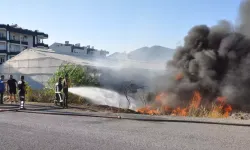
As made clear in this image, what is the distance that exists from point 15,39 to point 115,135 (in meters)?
58.6

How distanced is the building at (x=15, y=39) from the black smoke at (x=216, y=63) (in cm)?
4534

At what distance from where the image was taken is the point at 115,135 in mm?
7707

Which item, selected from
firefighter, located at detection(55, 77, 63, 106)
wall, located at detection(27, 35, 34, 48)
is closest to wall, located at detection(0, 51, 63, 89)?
firefighter, located at detection(55, 77, 63, 106)

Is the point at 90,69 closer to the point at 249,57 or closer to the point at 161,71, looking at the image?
the point at 161,71

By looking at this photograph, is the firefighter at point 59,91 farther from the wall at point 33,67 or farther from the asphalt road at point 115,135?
the wall at point 33,67

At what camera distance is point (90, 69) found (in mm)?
20578

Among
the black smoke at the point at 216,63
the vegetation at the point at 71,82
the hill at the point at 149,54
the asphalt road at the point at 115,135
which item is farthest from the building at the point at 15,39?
the asphalt road at the point at 115,135

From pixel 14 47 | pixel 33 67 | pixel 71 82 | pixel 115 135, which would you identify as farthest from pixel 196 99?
pixel 14 47

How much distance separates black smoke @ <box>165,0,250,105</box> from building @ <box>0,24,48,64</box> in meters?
45.3

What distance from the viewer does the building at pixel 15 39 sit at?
58.3 m

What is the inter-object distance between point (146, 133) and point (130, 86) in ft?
46.6

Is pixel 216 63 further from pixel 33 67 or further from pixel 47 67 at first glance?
pixel 33 67

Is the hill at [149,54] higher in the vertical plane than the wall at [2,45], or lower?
lower

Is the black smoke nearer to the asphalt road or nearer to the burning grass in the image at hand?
the burning grass
